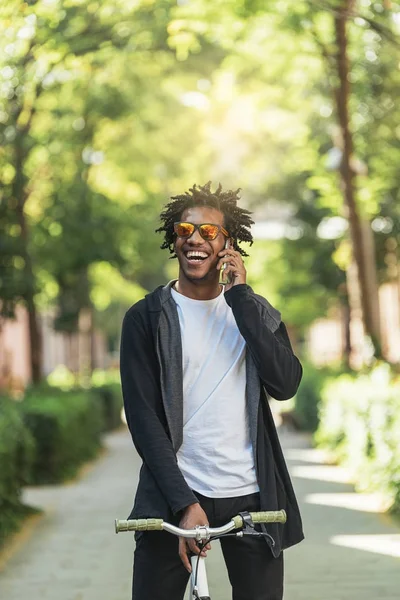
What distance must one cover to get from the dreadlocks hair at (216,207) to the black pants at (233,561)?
2.87 feet

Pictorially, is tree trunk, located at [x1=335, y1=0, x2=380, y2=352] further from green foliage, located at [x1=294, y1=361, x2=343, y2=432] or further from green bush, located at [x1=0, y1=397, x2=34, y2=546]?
green bush, located at [x1=0, y1=397, x2=34, y2=546]

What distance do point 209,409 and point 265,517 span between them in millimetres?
419

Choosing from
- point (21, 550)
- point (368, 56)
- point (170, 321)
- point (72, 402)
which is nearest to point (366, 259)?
point (368, 56)

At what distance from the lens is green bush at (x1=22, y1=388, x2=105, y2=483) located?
16.3 m

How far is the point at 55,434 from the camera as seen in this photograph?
54.1 ft

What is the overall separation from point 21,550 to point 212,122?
2034cm

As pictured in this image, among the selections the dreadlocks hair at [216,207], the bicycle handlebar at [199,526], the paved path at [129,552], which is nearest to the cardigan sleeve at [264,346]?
the dreadlocks hair at [216,207]

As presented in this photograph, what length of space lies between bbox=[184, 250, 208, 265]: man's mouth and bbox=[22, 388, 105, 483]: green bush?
39.8 feet

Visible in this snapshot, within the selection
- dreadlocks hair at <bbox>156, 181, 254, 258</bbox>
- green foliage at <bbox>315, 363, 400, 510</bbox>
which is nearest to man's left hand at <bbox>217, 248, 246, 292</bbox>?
dreadlocks hair at <bbox>156, 181, 254, 258</bbox>

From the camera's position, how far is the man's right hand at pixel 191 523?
3.81m

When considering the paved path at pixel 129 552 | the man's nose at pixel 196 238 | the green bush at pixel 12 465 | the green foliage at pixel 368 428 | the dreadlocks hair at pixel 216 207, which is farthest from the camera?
the green foliage at pixel 368 428

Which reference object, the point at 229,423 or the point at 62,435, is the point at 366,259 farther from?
the point at 229,423

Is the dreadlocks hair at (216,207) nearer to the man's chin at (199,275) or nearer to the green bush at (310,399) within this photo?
the man's chin at (199,275)

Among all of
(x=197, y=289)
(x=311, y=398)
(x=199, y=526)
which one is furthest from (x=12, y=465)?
(x=311, y=398)
